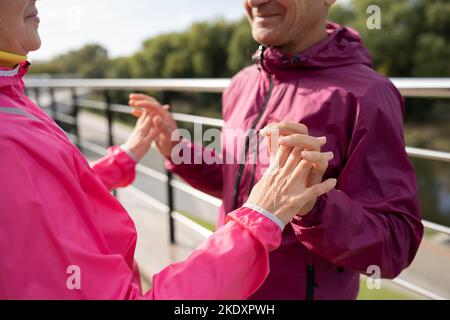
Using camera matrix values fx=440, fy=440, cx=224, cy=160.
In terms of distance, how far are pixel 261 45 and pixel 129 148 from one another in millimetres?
698

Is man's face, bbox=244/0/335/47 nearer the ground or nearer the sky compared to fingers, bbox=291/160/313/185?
nearer the sky

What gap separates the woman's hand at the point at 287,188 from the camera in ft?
3.14

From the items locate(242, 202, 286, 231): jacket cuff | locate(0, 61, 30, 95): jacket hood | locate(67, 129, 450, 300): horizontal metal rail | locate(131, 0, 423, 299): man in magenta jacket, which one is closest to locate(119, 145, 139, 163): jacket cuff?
locate(131, 0, 423, 299): man in magenta jacket

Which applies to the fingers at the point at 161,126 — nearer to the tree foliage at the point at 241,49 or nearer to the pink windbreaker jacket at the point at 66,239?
the tree foliage at the point at 241,49

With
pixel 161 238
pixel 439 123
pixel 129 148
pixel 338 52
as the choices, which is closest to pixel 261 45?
pixel 338 52

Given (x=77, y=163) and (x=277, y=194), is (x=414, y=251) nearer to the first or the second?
(x=277, y=194)

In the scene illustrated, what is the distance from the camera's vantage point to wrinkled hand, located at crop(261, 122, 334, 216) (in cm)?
96

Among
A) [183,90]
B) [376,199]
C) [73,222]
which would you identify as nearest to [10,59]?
[73,222]

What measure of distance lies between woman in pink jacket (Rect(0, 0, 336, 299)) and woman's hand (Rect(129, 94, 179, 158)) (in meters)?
0.74

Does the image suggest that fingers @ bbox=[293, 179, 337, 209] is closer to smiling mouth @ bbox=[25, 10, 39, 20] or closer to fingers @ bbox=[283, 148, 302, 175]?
fingers @ bbox=[283, 148, 302, 175]

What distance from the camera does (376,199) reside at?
123cm

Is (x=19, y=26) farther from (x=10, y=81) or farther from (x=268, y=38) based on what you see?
(x=268, y=38)

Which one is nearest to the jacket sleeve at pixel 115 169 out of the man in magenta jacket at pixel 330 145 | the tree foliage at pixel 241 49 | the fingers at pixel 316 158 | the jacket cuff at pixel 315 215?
the man in magenta jacket at pixel 330 145
